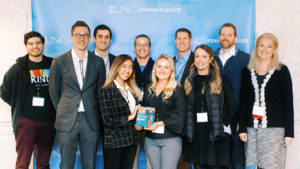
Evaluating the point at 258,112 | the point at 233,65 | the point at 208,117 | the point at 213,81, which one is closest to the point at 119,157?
the point at 208,117

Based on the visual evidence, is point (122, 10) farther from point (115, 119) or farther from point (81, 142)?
point (81, 142)

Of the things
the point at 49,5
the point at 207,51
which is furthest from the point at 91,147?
the point at 49,5

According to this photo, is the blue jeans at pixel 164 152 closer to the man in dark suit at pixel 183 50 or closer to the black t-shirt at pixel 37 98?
the man in dark suit at pixel 183 50

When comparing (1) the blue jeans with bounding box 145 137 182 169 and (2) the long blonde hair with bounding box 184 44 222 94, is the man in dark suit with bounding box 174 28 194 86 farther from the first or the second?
(1) the blue jeans with bounding box 145 137 182 169

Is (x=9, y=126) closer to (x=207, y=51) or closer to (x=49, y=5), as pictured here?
(x=49, y=5)

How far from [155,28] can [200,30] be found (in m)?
0.64

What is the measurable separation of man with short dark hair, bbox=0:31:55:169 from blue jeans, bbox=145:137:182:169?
131cm

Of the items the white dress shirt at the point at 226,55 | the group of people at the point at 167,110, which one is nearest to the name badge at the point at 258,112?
the group of people at the point at 167,110

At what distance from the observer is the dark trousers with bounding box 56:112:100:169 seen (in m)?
2.40

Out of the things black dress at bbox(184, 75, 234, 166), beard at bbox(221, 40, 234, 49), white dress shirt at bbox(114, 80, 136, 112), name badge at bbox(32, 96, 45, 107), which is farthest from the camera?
beard at bbox(221, 40, 234, 49)

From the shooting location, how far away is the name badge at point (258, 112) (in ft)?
7.46

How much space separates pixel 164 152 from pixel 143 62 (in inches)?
51.4

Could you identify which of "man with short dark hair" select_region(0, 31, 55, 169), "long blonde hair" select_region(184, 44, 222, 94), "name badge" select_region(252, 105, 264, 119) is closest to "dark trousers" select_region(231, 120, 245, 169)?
"name badge" select_region(252, 105, 264, 119)

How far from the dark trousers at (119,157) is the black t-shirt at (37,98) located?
0.96 m
